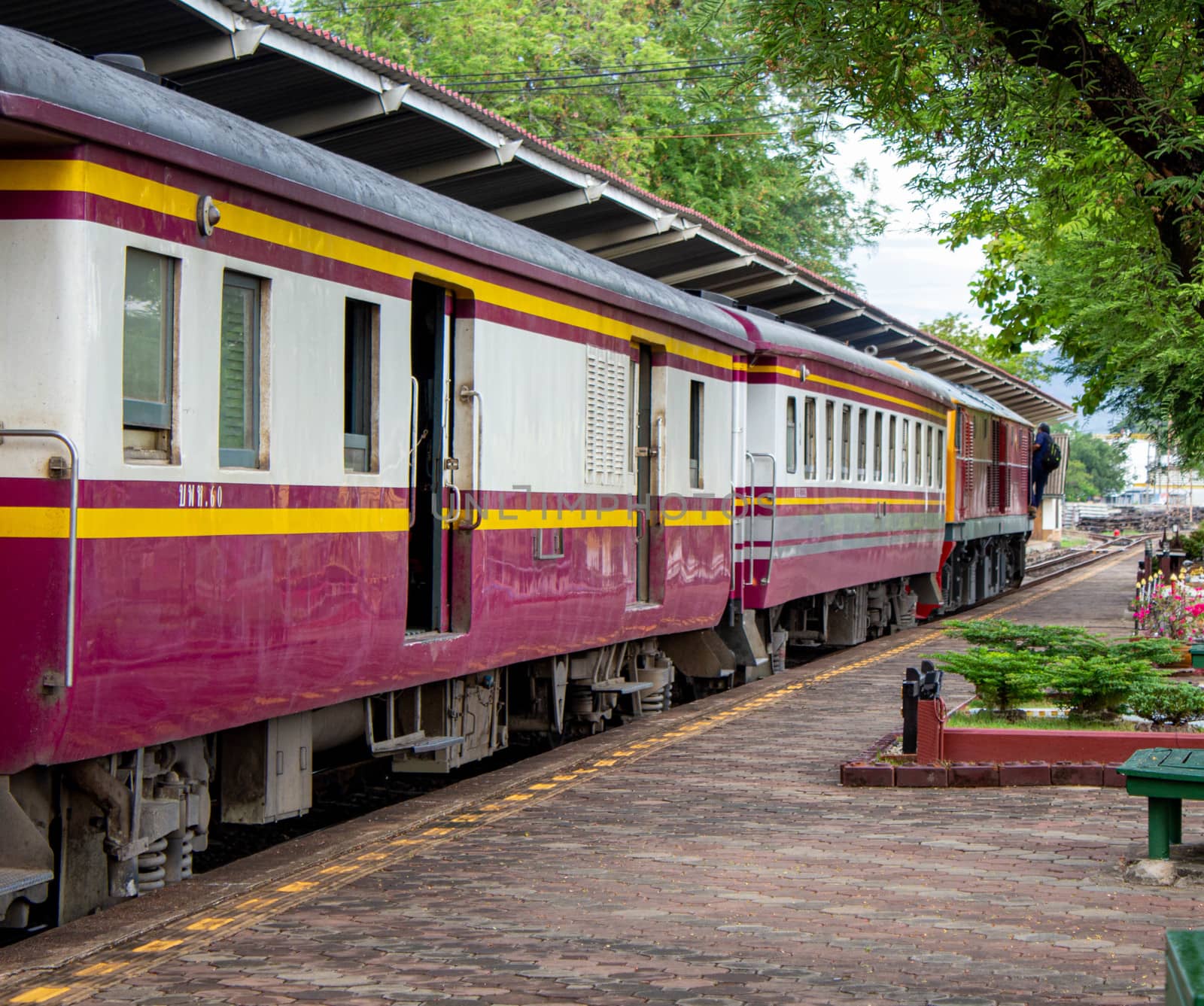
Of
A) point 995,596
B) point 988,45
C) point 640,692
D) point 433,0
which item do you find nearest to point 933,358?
point 995,596

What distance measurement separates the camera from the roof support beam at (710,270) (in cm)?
1927

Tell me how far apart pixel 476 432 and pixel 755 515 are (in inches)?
249

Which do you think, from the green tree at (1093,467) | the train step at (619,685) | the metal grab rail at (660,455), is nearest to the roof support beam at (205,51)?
the metal grab rail at (660,455)

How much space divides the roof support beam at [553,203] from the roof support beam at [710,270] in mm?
3665

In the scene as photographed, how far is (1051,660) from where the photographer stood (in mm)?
11227

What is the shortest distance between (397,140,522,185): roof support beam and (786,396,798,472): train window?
3.92m

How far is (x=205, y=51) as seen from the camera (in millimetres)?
10938

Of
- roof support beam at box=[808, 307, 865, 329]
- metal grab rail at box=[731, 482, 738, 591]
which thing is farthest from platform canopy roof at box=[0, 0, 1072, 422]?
roof support beam at box=[808, 307, 865, 329]

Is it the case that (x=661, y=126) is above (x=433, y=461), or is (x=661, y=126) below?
above

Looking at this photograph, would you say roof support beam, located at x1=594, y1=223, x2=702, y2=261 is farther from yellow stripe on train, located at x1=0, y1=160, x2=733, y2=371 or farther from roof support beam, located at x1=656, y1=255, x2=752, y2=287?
yellow stripe on train, located at x1=0, y1=160, x2=733, y2=371

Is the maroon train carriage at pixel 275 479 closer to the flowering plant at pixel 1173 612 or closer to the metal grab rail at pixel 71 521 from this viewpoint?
the metal grab rail at pixel 71 521

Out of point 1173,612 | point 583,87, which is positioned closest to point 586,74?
point 583,87

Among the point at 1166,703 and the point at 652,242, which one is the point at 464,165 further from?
the point at 1166,703

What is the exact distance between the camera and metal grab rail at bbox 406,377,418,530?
8883 mm
